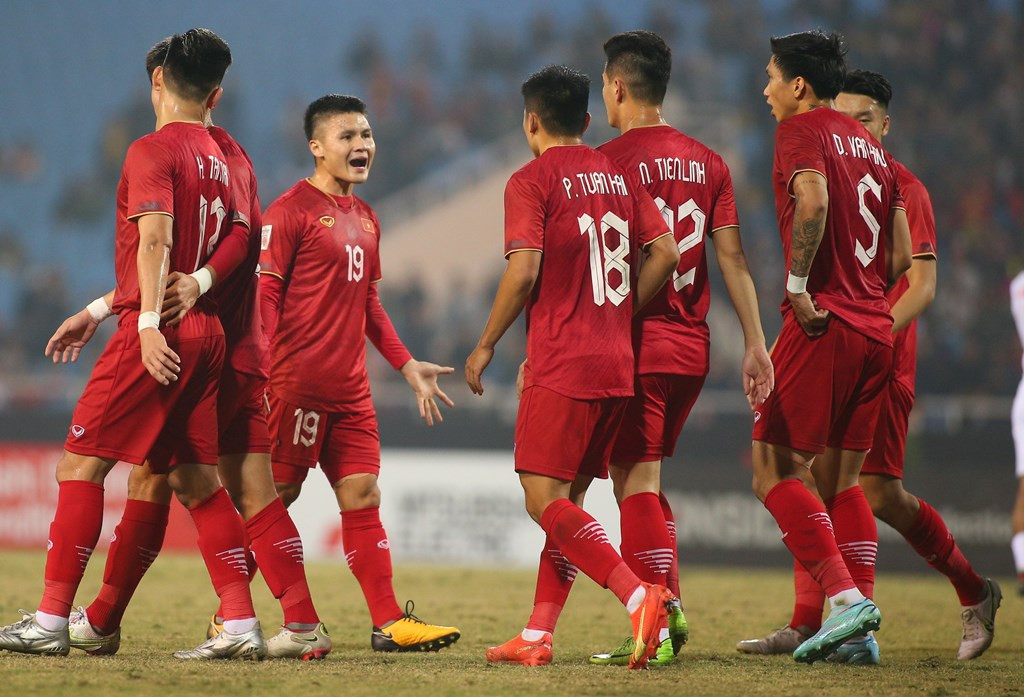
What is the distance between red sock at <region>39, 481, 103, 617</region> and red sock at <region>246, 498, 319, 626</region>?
2.18 feet

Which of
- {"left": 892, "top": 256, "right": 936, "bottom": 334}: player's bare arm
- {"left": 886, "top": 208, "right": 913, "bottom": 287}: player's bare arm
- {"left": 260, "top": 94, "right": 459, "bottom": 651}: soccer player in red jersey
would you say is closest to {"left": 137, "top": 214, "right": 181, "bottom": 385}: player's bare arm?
{"left": 260, "top": 94, "right": 459, "bottom": 651}: soccer player in red jersey

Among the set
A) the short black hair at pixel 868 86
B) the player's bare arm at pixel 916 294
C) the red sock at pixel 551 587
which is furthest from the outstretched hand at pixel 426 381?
the short black hair at pixel 868 86

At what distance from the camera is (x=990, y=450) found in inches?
415

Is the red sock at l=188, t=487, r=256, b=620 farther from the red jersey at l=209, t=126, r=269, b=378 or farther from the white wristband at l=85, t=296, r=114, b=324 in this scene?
the white wristband at l=85, t=296, r=114, b=324

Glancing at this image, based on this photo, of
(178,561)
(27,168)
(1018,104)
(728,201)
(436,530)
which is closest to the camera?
(728,201)

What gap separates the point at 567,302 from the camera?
4531 mm

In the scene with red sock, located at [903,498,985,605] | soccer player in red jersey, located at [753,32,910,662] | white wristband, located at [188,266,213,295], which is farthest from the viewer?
red sock, located at [903,498,985,605]

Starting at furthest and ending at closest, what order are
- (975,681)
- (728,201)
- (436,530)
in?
(436,530) < (728,201) < (975,681)

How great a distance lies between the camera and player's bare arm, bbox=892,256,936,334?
17.6ft

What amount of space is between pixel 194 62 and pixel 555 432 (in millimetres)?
1989

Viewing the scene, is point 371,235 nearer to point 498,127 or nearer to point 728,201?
point 728,201

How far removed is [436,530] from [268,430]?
248 inches

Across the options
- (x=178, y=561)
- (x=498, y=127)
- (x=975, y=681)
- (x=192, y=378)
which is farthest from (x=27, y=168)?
(x=975, y=681)

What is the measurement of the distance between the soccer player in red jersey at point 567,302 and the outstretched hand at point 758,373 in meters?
0.50
